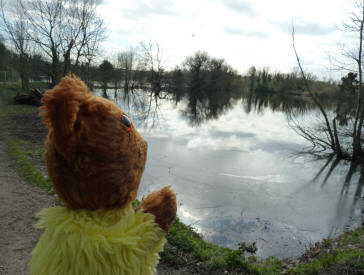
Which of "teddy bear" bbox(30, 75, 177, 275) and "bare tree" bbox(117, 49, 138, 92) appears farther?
"bare tree" bbox(117, 49, 138, 92)

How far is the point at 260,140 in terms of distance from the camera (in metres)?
14.6

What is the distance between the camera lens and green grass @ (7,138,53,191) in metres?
6.04

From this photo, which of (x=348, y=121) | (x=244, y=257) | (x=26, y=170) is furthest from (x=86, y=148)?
(x=348, y=121)

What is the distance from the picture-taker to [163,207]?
150 cm

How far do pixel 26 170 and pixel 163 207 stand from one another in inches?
264

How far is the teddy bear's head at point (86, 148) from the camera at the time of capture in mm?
1118

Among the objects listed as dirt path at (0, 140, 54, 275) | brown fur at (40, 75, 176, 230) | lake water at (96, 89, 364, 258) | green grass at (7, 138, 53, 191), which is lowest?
lake water at (96, 89, 364, 258)

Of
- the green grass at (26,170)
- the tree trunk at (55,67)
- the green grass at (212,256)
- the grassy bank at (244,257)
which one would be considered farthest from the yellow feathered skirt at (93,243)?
the tree trunk at (55,67)

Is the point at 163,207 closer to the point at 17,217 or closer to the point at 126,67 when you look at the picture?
the point at 17,217

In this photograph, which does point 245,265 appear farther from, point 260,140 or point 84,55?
point 84,55

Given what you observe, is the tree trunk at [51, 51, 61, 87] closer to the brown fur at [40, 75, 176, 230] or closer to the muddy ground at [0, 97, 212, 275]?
the muddy ground at [0, 97, 212, 275]

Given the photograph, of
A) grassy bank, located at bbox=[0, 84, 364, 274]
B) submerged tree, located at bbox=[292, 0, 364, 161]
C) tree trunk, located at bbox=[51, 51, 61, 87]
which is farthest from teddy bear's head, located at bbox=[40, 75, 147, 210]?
tree trunk, located at bbox=[51, 51, 61, 87]

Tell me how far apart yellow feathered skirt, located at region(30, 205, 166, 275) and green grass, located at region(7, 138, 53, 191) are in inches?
204

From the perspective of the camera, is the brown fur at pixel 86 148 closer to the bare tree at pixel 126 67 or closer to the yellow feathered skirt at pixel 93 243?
the yellow feathered skirt at pixel 93 243
